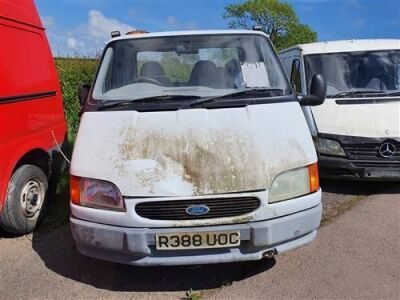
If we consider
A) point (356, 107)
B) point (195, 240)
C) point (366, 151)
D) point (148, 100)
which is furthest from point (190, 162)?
point (356, 107)

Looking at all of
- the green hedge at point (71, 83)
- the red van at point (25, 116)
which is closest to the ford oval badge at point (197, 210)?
the red van at point (25, 116)

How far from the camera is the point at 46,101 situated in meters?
5.20

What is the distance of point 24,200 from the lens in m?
4.75

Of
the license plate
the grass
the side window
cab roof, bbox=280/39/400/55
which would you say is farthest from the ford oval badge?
cab roof, bbox=280/39/400/55

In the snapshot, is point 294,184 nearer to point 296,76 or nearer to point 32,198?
point 32,198

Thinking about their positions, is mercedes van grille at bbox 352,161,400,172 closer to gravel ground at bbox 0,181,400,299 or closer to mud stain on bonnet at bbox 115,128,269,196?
gravel ground at bbox 0,181,400,299

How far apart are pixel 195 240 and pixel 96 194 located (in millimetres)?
780

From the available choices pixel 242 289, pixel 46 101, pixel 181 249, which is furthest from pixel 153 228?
pixel 46 101

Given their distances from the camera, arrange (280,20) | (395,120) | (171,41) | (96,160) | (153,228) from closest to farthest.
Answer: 1. (153,228)
2. (96,160)
3. (171,41)
4. (395,120)
5. (280,20)

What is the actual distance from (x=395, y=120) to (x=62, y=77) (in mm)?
5710

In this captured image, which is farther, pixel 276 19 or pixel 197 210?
pixel 276 19

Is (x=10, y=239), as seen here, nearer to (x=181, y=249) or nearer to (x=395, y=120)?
(x=181, y=249)

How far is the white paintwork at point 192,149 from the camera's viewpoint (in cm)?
324

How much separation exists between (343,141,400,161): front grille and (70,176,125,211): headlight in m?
3.57
